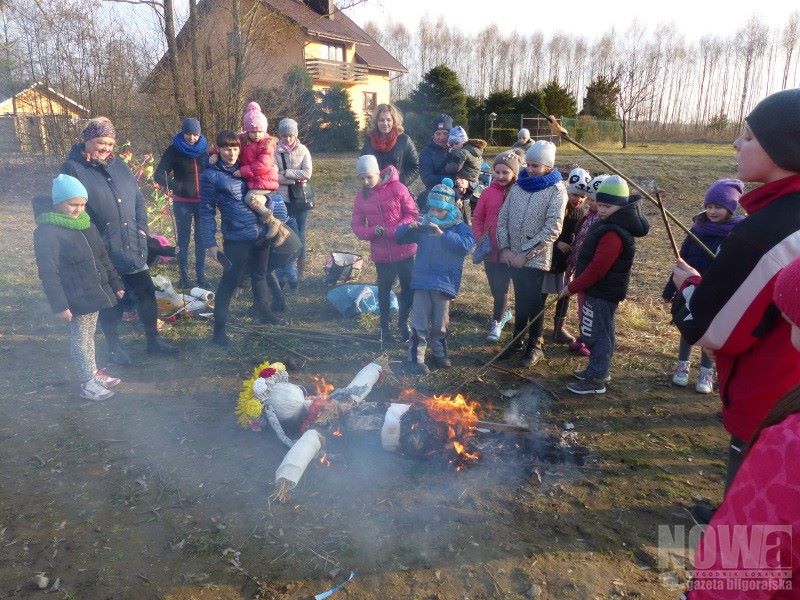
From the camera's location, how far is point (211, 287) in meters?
7.48

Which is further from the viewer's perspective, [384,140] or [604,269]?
[384,140]

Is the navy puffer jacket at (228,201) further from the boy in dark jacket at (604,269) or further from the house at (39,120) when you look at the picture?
the house at (39,120)

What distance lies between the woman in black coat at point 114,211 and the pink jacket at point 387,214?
2031 millimetres

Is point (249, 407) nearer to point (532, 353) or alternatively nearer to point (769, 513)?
point (532, 353)

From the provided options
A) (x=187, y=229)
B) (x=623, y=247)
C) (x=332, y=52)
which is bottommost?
(x=187, y=229)

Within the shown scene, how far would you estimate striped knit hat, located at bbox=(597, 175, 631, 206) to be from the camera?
4473 millimetres

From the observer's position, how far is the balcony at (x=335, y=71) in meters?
29.6

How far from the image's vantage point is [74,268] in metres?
4.30

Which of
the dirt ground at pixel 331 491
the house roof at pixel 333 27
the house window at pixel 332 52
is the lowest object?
the dirt ground at pixel 331 491

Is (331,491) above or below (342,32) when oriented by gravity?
below

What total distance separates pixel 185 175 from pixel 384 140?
2734mm

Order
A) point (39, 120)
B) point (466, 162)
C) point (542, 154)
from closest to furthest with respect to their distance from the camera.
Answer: point (542, 154), point (466, 162), point (39, 120)

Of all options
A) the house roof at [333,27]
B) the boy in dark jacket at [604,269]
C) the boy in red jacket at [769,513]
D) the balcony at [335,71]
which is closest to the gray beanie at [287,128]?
the boy in dark jacket at [604,269]

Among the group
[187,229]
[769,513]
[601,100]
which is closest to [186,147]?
[187,229]
